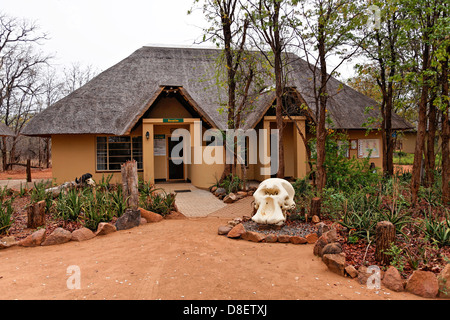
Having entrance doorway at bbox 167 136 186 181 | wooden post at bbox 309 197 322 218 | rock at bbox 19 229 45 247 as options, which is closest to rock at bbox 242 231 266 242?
wooden post at bbox 309 197 322 218

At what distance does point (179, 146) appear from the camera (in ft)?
46.8

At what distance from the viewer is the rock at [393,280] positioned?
3.61 meters

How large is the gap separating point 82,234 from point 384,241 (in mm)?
5024

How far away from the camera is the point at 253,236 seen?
5.75 m

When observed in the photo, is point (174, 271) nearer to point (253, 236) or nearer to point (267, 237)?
point (253, 236)

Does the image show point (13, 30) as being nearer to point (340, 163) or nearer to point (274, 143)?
point (274, 143)

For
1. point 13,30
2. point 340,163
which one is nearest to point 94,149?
point 340,163

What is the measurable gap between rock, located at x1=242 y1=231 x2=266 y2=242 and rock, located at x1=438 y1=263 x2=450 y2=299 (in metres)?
2.75

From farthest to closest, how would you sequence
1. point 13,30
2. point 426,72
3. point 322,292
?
point 13,30 < point 426,72 < point 322,292

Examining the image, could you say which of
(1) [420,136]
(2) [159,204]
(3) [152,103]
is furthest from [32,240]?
(1) [420,136]

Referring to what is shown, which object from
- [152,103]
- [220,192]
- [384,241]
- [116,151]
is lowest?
[220,192]

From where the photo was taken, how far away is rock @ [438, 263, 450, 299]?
346 cm

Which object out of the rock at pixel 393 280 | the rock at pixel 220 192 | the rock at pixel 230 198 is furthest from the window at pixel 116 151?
the rock at pixel 393 280
